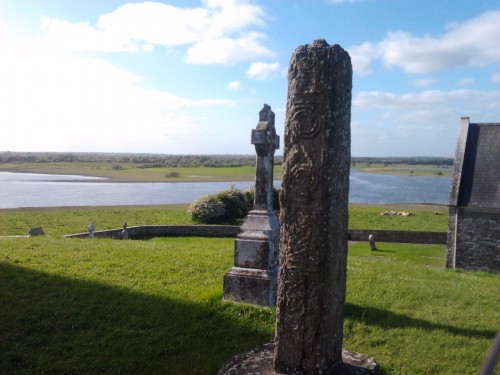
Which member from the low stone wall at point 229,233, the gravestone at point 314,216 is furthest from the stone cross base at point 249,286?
the low stone wall at point 229,233

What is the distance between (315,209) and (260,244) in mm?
3835

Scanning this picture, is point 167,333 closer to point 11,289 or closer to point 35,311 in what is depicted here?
point 35,311

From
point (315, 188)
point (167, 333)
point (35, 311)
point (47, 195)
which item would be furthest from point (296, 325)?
point (47, 195)

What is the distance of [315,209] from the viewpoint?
11.1 ft

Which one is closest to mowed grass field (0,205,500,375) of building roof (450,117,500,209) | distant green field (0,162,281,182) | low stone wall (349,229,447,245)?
building roof (450,117,500,209)

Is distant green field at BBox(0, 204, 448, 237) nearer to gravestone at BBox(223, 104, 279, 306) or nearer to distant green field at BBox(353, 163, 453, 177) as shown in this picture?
gravestone at BBox(223, 104, 279, 306)

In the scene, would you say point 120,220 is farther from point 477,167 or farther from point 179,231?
point 477,167

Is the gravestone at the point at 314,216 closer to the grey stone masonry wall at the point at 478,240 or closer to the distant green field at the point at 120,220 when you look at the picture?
the grey stone masonry wall at the point at 478,240

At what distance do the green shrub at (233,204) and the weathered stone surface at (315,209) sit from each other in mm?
25997

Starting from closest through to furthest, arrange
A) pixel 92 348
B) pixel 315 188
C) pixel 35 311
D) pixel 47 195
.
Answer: pixel 315 188
pixel 92 348
pixel 35 311
pixel 47 195

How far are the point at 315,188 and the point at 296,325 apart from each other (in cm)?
115

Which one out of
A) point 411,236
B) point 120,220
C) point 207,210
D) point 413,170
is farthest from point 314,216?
point 413,170

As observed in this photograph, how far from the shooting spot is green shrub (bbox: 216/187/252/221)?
Result: 97.7ft

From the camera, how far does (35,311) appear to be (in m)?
6.42
